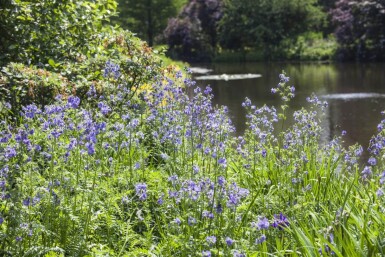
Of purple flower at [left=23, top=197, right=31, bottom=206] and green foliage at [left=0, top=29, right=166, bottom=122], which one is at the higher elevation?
green foliage at [left=0, top=29, right=166, bottom=122]

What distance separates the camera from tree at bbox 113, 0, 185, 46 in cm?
4656

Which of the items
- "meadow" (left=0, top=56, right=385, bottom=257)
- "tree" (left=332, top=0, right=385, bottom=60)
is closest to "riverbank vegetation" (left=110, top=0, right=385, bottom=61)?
"tree" (left=332, top=0, right=385, bottom=60)

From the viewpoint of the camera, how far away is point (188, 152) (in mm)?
5219

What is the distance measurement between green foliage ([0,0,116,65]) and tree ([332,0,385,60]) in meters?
27.0

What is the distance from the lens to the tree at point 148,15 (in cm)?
4656

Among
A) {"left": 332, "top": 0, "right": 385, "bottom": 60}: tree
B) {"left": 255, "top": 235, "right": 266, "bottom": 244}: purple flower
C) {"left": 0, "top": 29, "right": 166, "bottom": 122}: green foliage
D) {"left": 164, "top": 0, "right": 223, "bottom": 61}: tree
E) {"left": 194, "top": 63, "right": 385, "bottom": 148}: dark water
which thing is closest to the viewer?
{"left": 255, "top": 235, "right": 266, "bottom": 244}: purple flower

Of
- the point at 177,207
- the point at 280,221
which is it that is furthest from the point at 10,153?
the point at 280,221

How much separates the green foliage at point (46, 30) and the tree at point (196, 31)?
A: 110 ft

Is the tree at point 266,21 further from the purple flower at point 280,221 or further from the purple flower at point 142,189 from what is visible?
the purple flower at point 142,189

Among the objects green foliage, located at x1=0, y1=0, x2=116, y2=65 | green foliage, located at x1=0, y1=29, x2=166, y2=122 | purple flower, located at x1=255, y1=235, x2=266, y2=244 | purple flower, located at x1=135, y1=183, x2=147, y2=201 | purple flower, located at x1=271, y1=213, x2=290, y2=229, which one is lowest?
purple flower, located at x1=271, y1=213, x2=290, y2=229

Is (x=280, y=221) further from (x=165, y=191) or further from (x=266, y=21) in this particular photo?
(x=266, y=21)

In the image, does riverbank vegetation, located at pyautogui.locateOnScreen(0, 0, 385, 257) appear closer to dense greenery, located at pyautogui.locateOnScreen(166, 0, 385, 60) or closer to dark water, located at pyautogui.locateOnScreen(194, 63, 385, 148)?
dark water, located at pyautogui.locateOnScreen(194, 63, 385, 148)

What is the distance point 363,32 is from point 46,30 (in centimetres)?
2901

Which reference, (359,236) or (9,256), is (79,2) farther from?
(359,236)
